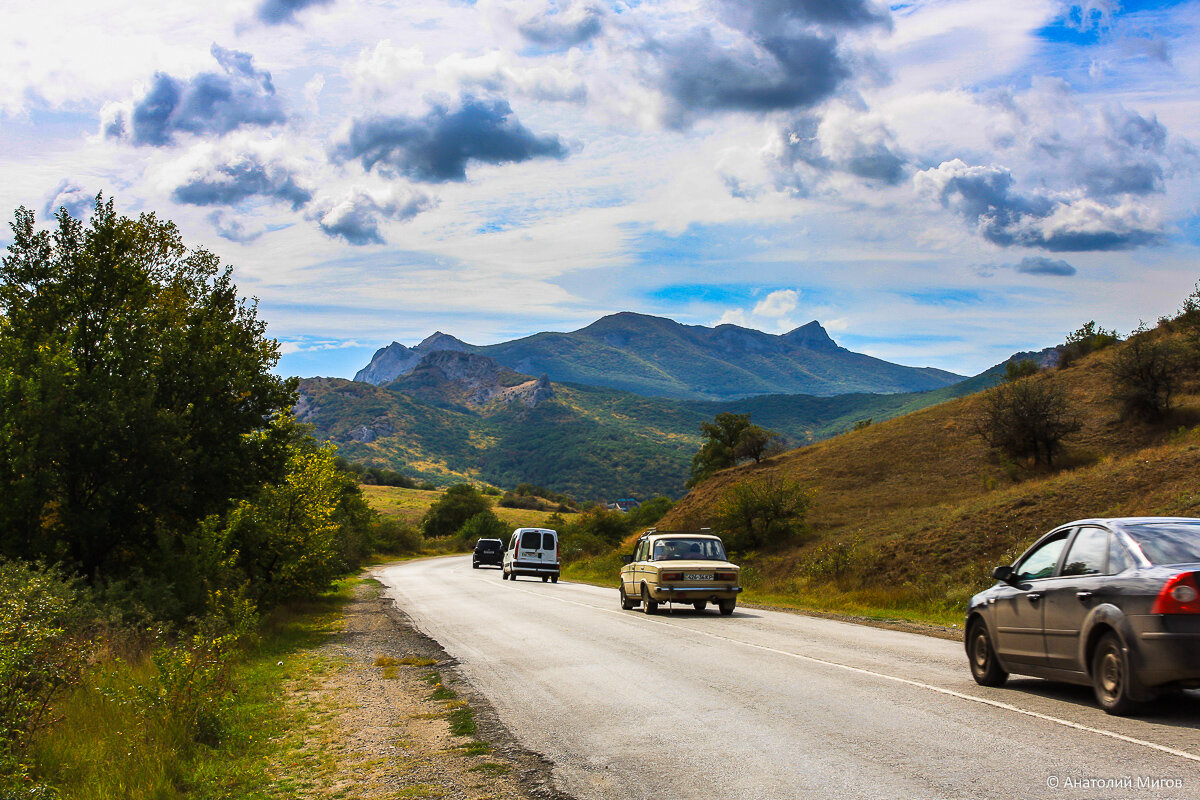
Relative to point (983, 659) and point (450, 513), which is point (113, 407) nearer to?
point (983, 659)

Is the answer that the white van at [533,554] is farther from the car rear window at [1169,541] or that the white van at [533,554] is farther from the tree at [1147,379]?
the car rear window at [1169,541]

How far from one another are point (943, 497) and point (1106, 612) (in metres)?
35.1

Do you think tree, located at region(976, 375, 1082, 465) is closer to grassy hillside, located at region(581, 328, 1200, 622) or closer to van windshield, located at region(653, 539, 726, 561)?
grassy hillside, located at region(581, 328, 1200, 622)

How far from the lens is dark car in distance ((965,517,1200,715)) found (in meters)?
6.66

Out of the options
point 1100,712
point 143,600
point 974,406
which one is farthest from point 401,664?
point 974,406

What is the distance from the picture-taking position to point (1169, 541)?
7383mm

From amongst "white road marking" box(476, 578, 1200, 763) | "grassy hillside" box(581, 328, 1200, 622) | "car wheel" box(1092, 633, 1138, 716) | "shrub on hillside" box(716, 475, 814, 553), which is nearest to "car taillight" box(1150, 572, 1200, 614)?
"car wheel" box(1092, 633, 1138, 716)

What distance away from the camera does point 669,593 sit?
723 inches

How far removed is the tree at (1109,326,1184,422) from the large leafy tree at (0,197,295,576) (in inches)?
1494

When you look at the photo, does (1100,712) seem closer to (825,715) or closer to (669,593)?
(825,715)

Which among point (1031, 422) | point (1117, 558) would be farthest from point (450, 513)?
point (1117, 558)

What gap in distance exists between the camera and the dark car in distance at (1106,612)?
6.66 metres

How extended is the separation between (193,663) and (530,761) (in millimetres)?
3680

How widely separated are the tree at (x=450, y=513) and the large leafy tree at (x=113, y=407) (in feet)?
267
